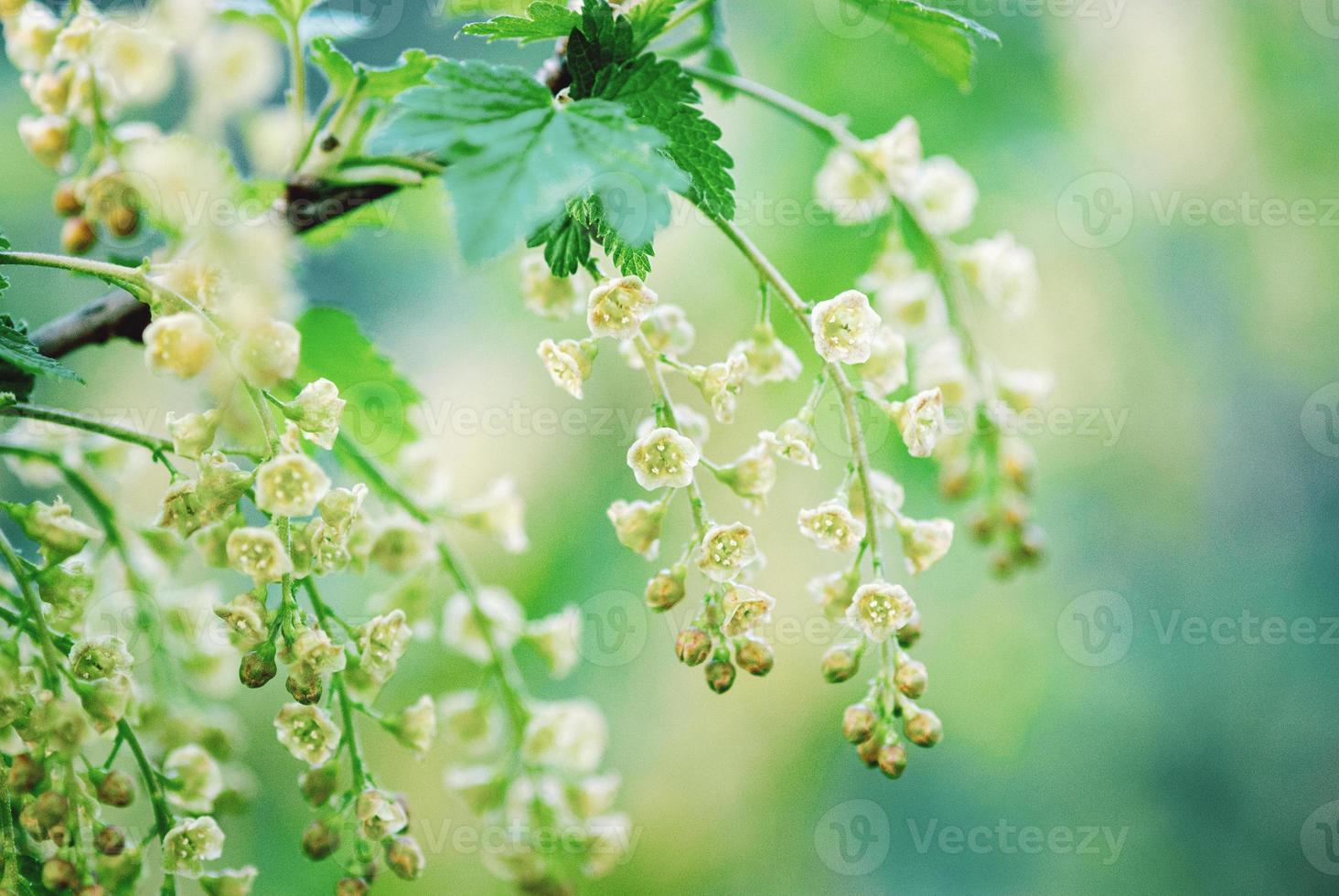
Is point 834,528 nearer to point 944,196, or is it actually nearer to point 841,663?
point 841,663

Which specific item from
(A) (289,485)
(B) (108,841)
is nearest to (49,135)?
(A) (289,485)

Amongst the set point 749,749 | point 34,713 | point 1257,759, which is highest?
point 34,713

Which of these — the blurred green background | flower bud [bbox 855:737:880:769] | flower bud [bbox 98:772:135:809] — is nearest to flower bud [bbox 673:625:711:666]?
flower bud [bbox 855:737:880:769]

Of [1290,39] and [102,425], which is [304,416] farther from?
[1290,39]

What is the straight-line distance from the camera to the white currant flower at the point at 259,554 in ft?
1.62

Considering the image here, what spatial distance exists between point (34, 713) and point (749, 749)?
1.90m

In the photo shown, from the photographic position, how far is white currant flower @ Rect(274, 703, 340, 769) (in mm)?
583

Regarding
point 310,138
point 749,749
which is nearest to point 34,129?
point 310,138

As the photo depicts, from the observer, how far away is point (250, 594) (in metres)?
0.53

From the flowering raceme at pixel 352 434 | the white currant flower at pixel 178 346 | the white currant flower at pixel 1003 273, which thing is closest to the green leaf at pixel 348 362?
the flowering raceme at pixel 352 434

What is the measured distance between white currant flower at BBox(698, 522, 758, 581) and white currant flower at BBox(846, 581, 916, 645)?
66 mm

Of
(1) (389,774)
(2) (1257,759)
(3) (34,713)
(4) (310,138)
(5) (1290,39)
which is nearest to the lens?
(3) (34,713)

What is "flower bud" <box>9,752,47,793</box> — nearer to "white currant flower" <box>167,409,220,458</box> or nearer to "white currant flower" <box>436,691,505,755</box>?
"white currant flower" <box>167,409,220,458</box>

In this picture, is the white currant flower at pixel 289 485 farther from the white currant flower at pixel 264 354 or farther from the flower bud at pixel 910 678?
the flower bud at pixel 910 678
